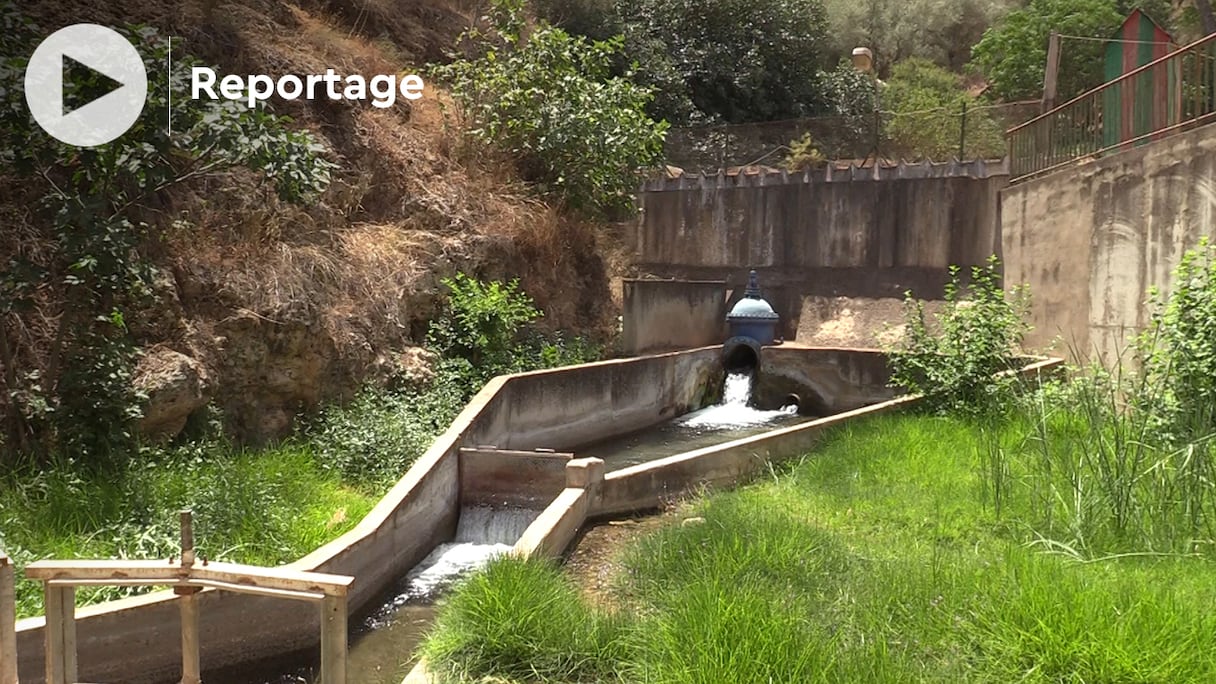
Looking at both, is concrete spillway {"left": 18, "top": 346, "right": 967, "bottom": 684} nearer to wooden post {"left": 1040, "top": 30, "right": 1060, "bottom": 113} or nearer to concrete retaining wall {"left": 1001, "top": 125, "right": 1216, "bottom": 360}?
concrete retaining wall {"left": 1001, "top": 125, "right": 1216, "bottom": 360}

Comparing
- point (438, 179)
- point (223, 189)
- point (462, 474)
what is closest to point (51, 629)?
point (462, 474)

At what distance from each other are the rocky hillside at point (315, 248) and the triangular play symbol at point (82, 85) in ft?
5.14

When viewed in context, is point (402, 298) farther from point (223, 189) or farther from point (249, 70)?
point (249, 70)

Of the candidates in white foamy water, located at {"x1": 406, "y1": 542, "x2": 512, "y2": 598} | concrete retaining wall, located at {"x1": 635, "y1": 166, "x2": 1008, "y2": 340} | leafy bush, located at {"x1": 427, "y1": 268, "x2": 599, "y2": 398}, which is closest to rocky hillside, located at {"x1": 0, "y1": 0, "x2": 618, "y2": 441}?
leafy bush, located at {"x1": 427, "y1": 268, "x2": 599, "y2": 398}

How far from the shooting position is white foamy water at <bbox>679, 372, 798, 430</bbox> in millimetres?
13406

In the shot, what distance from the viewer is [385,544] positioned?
20.2ft

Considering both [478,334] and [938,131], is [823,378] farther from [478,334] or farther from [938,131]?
[938,131]

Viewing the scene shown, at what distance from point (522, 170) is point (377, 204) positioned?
2911 millimetres

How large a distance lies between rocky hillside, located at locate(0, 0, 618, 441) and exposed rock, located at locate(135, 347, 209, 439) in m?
0.01

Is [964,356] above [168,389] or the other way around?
above

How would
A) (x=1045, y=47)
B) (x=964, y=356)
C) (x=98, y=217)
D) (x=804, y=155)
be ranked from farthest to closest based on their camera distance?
(x=1045, y=47)
(x=804, y=155)
(x=964, y=356)
(x=98, y=217)

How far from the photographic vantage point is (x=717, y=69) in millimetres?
23922

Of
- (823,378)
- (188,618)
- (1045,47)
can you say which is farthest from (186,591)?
(1045,47)

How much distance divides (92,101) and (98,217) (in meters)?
0.81
